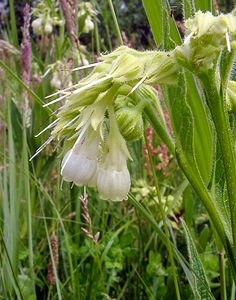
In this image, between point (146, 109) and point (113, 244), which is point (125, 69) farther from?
point (113, 244)

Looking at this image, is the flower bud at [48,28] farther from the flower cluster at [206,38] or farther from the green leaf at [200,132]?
the flower cluster at [206,38]

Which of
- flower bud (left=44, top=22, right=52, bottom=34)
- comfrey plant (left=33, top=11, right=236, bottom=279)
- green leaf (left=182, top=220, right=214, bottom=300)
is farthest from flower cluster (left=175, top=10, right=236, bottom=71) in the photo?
flower bud (left=44, top=22, right=52, bottom=34)

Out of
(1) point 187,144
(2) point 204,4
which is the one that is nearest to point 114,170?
(1) point 187,144

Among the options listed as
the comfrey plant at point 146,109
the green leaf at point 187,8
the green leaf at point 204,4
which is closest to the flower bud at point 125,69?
the comfrey plant at point 146,109

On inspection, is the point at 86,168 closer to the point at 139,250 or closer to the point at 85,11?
the point at 139,250

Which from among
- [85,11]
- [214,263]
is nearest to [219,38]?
[214,263]

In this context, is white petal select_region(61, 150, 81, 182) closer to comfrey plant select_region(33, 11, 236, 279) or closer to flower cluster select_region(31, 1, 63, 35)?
comfrey plant select_region(33, 11, 236, 279)

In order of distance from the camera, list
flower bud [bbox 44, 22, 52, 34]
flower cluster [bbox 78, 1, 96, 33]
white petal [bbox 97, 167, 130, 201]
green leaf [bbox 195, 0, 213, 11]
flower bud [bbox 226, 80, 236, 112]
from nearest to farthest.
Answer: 1. white petal [bbox 97, 167, 130, 201]
2. flower bud [bbox 226, 80, 236, 112]
3. green leaf [bbox 195, 0, 213, 11]
4. flower cluster [bbox 78, 1, 96, 33]
5. flower bud [bbox 44, 22, 52, 34]
